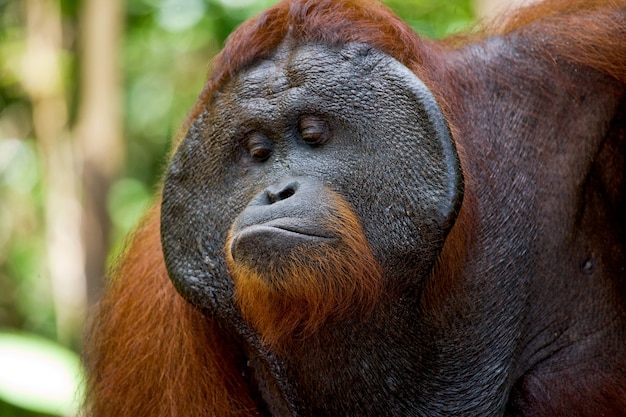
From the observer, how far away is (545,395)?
115 inches

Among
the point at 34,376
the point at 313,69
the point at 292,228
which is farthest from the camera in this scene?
the point at 34,376

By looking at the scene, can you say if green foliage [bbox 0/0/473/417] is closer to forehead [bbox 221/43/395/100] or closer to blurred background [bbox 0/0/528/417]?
blurred background [bbox 0/0/528/417]

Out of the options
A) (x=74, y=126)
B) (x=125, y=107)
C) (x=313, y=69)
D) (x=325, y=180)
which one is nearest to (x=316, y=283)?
(x=325, y=180)

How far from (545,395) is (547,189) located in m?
0.67

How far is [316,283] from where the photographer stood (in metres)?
2.52

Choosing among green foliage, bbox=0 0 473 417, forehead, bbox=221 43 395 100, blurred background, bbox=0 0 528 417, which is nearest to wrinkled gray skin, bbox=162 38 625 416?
forehead, bbox=221 43 395 100

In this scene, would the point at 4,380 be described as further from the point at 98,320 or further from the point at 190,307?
the point at 190,307

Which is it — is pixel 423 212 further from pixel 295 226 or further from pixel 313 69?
pixel 313 69

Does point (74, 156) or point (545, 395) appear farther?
point (74, 156)

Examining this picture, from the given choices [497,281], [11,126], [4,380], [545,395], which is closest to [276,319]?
[497,281]

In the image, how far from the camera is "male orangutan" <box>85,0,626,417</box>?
2613mm

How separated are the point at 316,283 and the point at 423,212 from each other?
1.24 ft

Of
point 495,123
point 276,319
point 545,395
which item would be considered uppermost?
point 495,123

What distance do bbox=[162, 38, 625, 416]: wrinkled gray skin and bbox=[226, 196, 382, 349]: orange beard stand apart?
0.07 metres
